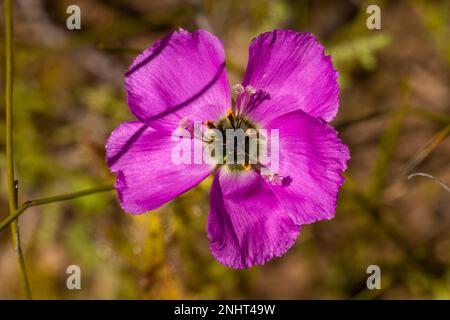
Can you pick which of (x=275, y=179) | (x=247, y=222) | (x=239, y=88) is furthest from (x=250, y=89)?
(x=247, y=222)

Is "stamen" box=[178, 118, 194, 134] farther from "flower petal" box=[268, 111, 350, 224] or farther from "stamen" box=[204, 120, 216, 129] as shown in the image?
"flower petal" box=[268, 111, 350, 224]

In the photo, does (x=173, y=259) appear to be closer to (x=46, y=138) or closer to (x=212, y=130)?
(x=212, y=130)

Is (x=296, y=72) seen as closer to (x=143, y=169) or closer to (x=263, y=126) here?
(x=263, y=126)

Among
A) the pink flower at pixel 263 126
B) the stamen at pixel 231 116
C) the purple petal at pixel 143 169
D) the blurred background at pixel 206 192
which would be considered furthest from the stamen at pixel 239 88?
the blurred background at pixel 206 192

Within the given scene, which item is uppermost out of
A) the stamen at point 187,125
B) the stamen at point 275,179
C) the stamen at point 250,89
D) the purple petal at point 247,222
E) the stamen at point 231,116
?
the stamen at point 250,89

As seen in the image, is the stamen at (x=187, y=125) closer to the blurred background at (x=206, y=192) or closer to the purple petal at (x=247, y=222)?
the purple petal at (x=247, y=222)

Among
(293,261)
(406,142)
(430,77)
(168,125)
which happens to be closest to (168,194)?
(168,125)

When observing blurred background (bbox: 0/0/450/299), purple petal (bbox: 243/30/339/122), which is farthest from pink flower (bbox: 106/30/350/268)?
blurred background (bbox: 0/0/450/299)

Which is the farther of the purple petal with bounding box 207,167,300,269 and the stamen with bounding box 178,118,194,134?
the stamen with bounding box 178,118,194,134
